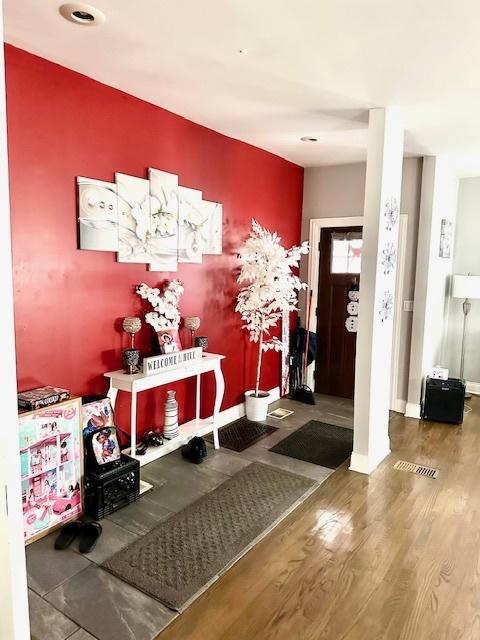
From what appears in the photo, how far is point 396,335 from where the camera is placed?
478 cm

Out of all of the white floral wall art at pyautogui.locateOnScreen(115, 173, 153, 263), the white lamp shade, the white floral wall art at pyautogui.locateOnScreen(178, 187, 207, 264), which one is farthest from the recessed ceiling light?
the white lamp shade

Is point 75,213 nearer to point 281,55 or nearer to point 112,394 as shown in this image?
point 112,394

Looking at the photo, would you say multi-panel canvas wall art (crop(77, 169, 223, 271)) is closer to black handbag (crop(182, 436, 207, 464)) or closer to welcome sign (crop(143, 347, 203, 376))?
→ welcome sign (crop(143, 347, 203, 376))

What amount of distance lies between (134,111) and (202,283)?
1433 millimetres

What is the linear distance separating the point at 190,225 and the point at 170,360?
114 centimetres

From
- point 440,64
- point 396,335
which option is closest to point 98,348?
point 440,64

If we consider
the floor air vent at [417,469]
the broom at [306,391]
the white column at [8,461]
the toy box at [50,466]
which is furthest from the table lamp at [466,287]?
the white column at [8,461]

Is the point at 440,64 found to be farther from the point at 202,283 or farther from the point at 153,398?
the point at 153,398

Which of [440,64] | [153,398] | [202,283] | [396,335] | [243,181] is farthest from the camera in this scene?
[396,335]

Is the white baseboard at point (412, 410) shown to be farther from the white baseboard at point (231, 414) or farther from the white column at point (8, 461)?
the white column at point (8, 461)

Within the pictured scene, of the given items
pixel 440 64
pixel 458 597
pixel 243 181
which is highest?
pixel 440 64

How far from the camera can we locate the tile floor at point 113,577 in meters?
1.90

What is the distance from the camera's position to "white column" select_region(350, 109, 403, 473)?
315cm

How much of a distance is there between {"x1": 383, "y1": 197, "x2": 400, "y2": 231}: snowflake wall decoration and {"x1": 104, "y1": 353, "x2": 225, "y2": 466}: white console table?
5.48 ft
